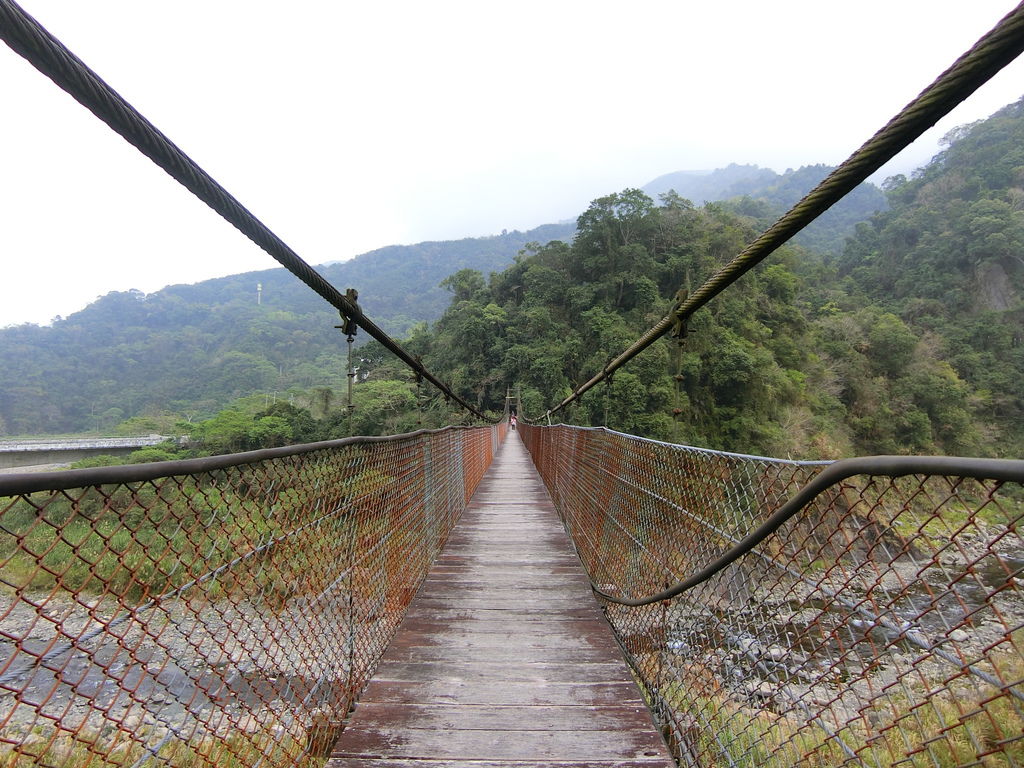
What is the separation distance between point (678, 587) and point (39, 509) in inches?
55.6

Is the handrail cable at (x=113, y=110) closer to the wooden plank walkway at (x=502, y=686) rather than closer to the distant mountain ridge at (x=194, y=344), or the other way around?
the wooden plank walkway at (x=502, y=686)

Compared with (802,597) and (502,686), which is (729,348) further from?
(502,686)

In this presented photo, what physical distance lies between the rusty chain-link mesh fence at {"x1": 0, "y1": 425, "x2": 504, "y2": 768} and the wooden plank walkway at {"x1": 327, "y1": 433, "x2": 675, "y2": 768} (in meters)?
0.14

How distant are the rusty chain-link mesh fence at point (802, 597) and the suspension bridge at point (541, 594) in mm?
12

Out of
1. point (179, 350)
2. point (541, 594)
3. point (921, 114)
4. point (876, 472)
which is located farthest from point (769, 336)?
point (179, 350)

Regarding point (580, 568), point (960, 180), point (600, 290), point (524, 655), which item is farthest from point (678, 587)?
point (960, 180)

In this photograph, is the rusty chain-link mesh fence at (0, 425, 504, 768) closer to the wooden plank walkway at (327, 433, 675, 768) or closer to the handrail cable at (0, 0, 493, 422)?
the wooden plank walkway at (327, 433, 675, 768)

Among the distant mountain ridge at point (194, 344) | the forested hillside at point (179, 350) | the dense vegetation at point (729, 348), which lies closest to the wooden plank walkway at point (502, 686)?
the dense vegetation at point (729, 348)

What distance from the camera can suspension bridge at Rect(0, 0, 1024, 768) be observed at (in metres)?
0.70

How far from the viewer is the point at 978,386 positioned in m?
20.9

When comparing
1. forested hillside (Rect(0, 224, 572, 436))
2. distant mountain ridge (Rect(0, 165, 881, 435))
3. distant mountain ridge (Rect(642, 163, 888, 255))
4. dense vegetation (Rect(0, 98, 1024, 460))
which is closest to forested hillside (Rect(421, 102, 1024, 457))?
dense vegetation (Rect(0, 98, 1024, 460))

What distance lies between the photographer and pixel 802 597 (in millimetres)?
1312

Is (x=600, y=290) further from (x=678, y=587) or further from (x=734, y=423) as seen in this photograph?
(x=678, y=587)

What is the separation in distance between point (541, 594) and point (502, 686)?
70 centimetres
